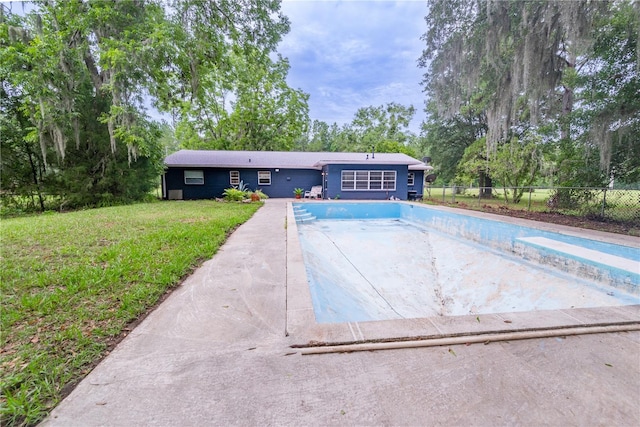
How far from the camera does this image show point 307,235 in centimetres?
755

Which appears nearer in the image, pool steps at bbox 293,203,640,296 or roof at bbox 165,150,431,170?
pool steps at bbox 293,203,640,296

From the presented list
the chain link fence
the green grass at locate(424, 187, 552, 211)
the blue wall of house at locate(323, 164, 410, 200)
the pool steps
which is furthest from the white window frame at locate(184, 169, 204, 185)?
the chain link fence

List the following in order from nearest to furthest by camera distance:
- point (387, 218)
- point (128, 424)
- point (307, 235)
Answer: point (128, 424) → point (307, 235) → point (387, 218)

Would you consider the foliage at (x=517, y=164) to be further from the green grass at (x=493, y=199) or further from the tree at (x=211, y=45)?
the tree at (x=211, y=45)

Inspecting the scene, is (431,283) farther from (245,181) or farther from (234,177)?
(234,177)

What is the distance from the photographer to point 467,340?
5.99 feet

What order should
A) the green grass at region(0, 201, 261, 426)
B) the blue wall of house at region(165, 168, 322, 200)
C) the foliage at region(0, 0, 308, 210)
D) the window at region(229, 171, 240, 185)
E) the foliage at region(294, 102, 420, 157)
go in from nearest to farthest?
1. the green grass at region(0, 201, 261, 426)
2. the foliage at region(0, 0, 308, 210)
3. the blue wall of house at region(165, 168, 322, 200)
4. the window at region(229, 171, 240, 185)
5. the foliage at region(294, 102, 420, 157)

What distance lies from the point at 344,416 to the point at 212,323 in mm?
1289

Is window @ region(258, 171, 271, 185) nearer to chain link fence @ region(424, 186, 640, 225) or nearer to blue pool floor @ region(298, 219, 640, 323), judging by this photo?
blue pool floor @ region(298, 219, 640, 323)

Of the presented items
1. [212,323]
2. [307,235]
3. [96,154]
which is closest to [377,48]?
[307,235]

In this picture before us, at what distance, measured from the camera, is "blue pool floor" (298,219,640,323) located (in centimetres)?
355

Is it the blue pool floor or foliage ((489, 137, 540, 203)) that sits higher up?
foliage ((489, 137, 540, 203))

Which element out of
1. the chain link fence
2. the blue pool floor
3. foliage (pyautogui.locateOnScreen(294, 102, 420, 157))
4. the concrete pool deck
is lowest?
the blue pool floor

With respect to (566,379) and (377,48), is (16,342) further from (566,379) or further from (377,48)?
(377,48)
